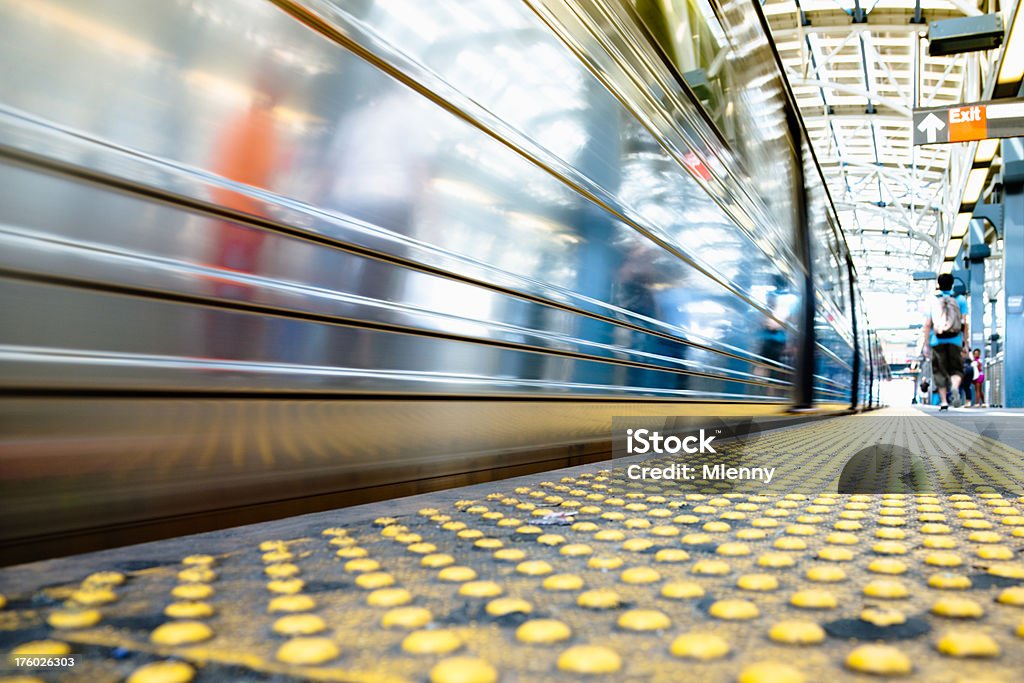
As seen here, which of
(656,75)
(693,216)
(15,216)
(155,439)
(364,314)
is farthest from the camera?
(693,216)

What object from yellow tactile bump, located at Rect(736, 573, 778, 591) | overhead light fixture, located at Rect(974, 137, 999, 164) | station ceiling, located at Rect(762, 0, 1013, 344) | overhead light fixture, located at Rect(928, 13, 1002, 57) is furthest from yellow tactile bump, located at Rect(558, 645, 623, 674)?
overhead light fixture, located at Rect(974, 137, 999, 164)

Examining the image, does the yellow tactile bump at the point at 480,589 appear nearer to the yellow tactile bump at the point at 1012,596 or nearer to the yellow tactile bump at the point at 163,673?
the yellow tactile bump at the point at 163,673

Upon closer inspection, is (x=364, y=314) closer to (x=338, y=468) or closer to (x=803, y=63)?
(x=338, y=468)

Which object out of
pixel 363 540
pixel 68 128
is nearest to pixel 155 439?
pixel 363 540

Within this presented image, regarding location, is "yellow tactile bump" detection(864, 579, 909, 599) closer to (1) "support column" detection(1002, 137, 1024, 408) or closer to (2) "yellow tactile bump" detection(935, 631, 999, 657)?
(2) "yellow tactile bump" detection(935, 631, 999, 657)

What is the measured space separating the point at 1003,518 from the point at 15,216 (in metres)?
1.89

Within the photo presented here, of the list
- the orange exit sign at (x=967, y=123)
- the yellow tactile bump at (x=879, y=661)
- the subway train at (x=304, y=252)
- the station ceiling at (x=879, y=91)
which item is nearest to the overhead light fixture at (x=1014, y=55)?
the station ceiling at (x=879, y=91)

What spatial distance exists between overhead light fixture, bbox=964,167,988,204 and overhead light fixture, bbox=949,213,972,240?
1196 millimetres

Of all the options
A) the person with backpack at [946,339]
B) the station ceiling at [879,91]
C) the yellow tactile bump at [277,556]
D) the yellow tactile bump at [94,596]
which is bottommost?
the yellow tactile bump at [94,596]

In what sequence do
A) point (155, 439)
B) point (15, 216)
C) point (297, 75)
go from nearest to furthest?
point (15, 216) → point (155, 439) → point (297, 75)

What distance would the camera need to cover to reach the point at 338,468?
143cm

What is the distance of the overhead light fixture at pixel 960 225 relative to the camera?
1734 cm

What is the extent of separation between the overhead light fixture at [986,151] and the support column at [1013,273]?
2.00 metres

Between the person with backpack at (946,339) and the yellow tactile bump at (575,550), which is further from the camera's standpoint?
the person with backpack at (946,339)
